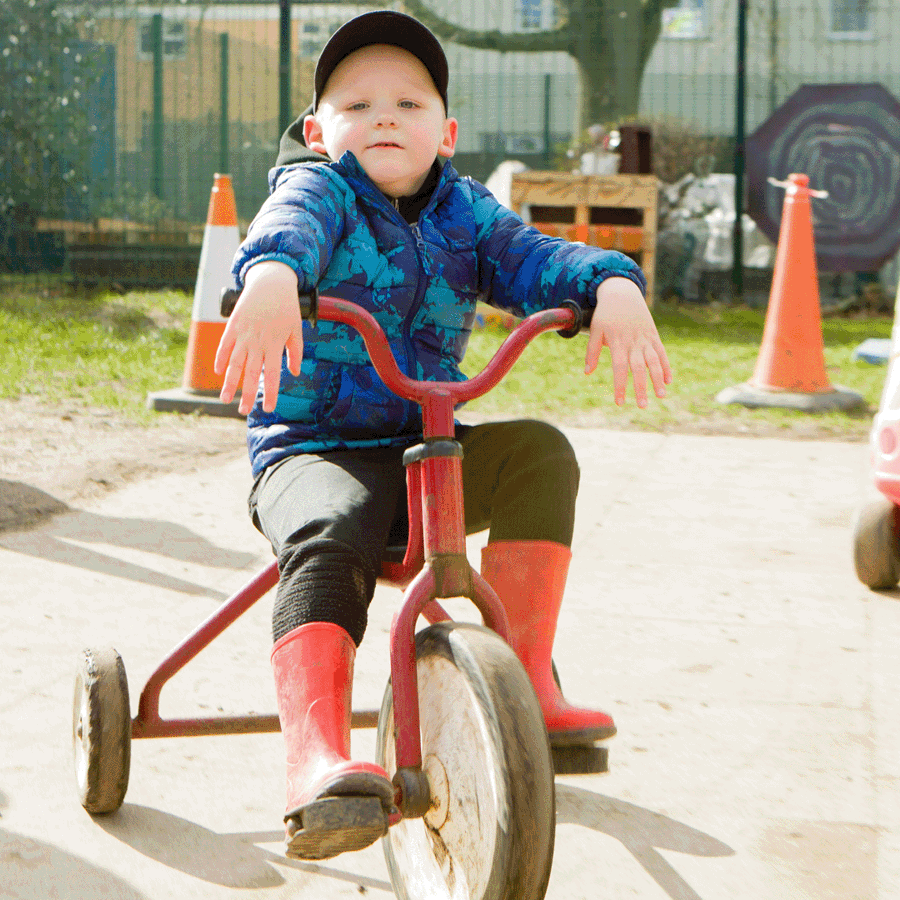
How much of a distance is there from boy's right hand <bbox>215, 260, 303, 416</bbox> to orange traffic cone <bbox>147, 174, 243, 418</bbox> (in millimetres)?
4028

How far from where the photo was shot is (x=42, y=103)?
10.2 m

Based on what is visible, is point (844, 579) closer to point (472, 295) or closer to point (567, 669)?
point (567, 669)

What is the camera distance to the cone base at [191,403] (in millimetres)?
5715

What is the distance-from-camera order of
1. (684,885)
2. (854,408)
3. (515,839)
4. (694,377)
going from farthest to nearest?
(694,377)
(854,408)
(684,885)
(515,839)

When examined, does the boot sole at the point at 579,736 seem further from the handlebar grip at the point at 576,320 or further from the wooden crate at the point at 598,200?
the wooden crate at the point at 598,200

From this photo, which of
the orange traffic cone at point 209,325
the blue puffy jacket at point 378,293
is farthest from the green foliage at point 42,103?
the blue puffy jacket at point 378,293

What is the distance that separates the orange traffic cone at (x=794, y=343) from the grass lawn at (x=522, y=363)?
0.11 meters

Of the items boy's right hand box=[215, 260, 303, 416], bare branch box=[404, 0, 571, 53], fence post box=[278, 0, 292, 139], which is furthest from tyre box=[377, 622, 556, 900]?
bare branch box=[404, 0, 571, 53]

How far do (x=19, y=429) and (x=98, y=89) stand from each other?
20.3 ft

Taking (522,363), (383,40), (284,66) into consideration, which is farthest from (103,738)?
(284,66)

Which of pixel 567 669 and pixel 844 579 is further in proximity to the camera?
pixel 844 579

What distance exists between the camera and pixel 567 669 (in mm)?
2889

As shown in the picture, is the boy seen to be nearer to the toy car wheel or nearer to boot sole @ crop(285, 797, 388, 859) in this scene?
boot sole @ crop(285, 797, 388, 859)

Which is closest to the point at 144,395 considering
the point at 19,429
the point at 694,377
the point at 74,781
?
the point at 19,429
